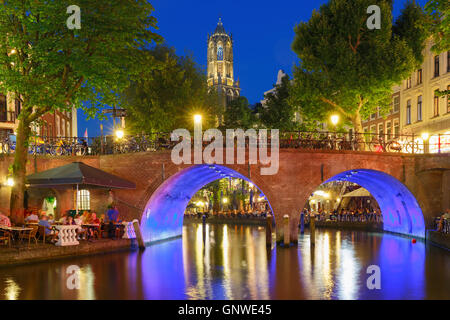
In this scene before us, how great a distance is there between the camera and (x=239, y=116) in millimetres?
54125

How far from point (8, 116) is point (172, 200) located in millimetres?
16826

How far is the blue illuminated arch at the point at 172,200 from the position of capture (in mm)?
27641

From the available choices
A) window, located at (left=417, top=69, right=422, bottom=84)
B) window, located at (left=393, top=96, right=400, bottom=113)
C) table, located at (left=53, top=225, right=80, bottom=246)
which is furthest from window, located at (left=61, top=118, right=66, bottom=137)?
window, located at (left=417, top=69, right=422, bottom=84)

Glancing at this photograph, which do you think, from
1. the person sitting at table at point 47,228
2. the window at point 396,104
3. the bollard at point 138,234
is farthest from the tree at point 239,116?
the person sitting at table at point 47,228

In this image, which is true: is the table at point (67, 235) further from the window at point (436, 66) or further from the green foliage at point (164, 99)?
the window at point (436, 66)

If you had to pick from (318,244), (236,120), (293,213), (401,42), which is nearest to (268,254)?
(293,213)

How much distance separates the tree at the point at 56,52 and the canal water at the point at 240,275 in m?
6.03

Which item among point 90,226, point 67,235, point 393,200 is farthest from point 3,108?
point 393,200

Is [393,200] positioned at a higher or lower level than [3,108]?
lower

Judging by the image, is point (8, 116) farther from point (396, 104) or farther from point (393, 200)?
point (396, 104)

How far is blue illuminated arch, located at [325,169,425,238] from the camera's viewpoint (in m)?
28.6

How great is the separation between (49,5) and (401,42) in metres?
22.3

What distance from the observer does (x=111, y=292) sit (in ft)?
44.1

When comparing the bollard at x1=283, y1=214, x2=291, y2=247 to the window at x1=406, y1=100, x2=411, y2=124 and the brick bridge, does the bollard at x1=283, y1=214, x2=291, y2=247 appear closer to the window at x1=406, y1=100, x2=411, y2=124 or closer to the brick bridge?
the brick bridge
